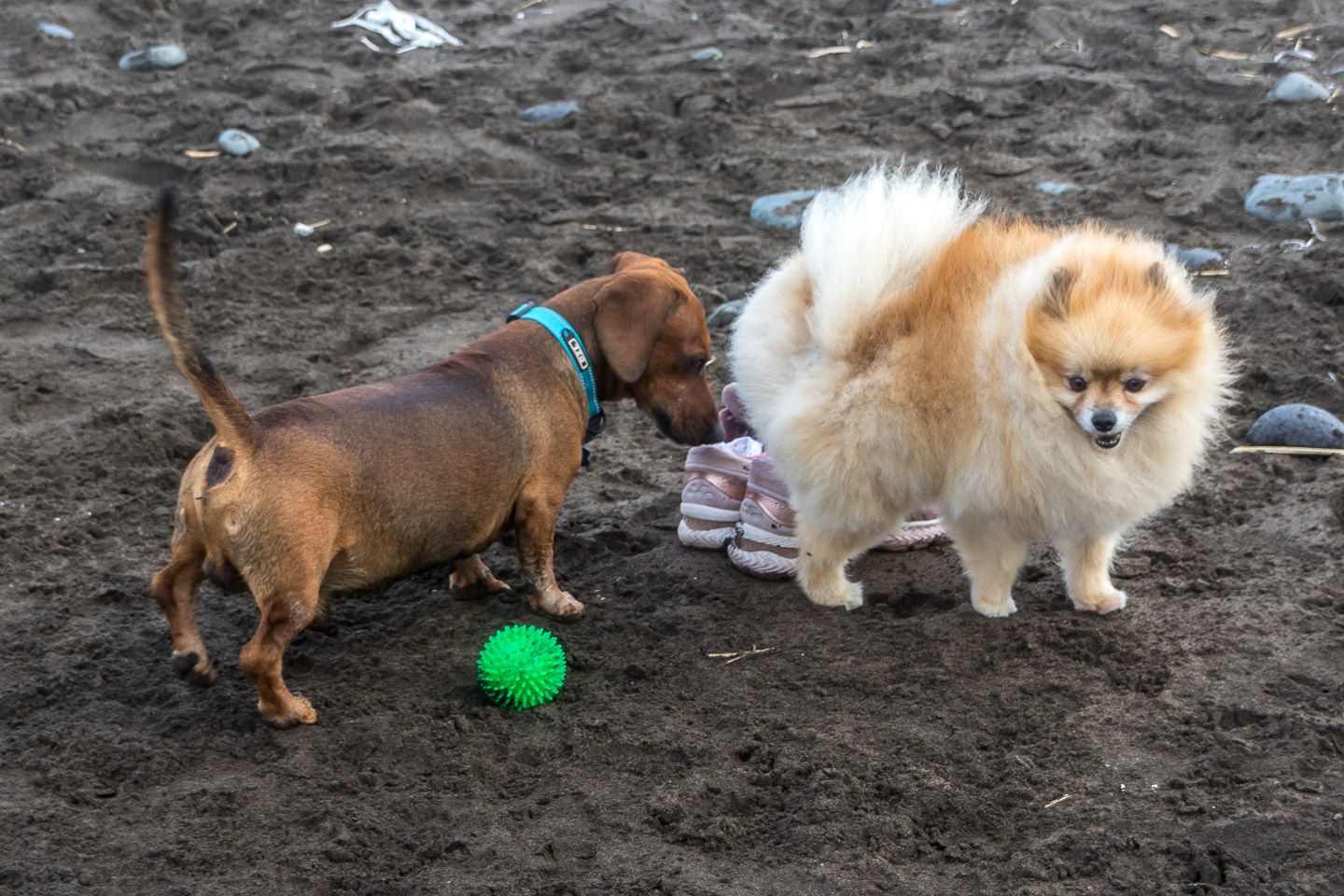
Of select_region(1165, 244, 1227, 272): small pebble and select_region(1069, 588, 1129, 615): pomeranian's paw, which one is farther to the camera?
select_region(1165, 244, 1227, 272): small pebble

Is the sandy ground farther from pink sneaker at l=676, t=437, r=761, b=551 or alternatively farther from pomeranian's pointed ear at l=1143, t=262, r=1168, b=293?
pomeranian's pointed ear at l=1143, t=262, r=1168, b=293

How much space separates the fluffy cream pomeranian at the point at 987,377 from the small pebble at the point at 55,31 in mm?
7719

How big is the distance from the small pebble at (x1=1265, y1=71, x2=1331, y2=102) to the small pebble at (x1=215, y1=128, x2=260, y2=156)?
593cm

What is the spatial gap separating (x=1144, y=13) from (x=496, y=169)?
4709mm

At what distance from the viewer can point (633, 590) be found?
429 centimetres

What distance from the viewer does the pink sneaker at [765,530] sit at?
432 cm

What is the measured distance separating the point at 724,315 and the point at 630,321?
1.88 m

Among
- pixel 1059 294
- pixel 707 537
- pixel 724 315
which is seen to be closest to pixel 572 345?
pixel 707 537

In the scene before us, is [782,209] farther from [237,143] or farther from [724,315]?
[237,143]

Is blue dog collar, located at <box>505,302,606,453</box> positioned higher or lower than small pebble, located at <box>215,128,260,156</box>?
higher

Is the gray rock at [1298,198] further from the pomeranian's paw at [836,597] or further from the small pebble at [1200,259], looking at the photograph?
the pomeranian's paw at [836,597]

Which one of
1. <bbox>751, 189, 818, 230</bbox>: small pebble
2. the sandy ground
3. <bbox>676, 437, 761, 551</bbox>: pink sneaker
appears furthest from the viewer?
<bbox>751, 189, 818, 230</bbox>: small pebble

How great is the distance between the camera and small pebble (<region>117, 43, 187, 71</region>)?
9070 mm

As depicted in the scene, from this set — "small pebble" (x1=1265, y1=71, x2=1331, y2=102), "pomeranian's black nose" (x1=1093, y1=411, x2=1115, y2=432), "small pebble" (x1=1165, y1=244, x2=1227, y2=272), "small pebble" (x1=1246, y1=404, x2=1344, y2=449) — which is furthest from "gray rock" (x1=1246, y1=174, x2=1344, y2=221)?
"pomeranian's black nose" (x1=1093, y1=411, x2=1115, y2=432)
